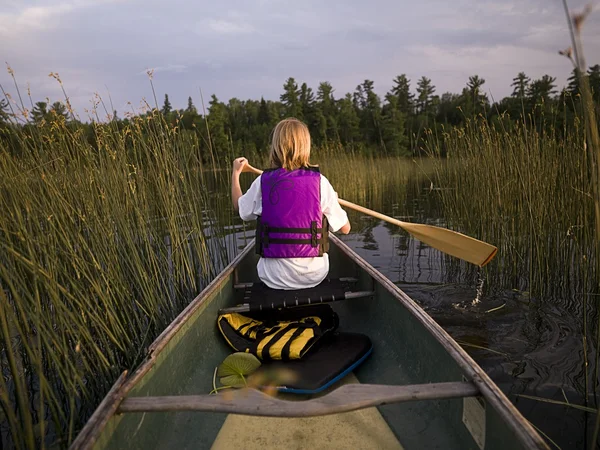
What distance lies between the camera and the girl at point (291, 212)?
2.46m

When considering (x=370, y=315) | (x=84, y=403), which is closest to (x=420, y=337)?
(x=370, y=315)

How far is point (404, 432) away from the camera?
1709mm

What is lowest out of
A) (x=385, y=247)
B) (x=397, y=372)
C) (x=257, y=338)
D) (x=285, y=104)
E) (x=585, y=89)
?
(x=385, y=247)

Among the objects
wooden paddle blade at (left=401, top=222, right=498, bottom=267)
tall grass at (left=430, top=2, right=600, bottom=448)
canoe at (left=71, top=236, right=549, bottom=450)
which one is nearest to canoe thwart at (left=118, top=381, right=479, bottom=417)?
canoe at (left=71, top=236, right=549, bottom=450)

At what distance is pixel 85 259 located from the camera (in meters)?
2.32

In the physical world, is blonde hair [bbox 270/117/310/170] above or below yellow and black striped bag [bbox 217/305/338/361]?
above

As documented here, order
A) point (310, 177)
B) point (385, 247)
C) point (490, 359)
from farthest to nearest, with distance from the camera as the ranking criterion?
point (385, 247) < point (490, 359) < point (310, 177)

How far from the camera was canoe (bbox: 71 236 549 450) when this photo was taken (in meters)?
1.27

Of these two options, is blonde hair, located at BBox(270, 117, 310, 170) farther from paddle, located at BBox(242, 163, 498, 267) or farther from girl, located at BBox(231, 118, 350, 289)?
paddle, located at BBox(242, 163, 498, 267)

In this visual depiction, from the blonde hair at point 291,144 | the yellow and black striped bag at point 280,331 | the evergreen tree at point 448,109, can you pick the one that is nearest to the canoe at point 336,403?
the yellow and black striped bag at point 280,331

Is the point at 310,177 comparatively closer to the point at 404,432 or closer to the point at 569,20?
the point at 404,432

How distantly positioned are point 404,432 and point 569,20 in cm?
154

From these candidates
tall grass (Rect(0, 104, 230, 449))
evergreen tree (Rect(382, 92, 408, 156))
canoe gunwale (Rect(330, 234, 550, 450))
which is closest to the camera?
canoe gunwale (Rect(330, 234, 550, 450))

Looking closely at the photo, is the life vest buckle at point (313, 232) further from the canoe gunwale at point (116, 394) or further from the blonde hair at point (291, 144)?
the canoe gunwale at point (116, 394)
